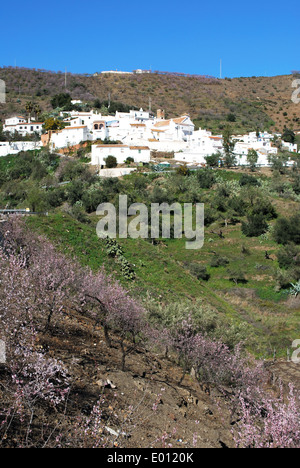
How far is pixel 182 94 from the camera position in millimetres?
93375

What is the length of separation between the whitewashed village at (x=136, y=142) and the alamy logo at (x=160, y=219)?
13363mm

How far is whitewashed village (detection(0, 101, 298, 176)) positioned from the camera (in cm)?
4872

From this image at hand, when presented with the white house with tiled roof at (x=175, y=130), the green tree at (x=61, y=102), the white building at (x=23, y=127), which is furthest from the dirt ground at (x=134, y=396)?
the green tree at (x=61, y=102)

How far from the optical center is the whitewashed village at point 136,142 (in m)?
48.7

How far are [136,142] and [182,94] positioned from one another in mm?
46888

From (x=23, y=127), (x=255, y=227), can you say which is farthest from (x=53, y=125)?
(x=255, y=227)

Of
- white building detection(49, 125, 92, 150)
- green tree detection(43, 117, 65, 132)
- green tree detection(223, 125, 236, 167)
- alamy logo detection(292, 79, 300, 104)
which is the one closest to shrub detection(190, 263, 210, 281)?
green tree detection(223, 125, 236, 167)

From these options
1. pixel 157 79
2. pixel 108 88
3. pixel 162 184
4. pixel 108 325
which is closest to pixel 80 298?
pixel 108 325

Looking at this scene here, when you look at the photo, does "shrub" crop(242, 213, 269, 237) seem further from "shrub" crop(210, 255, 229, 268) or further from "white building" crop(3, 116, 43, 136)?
"white building" crop(3, 116, 43, 136)

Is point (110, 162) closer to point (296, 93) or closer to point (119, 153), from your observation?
point (119, 153)

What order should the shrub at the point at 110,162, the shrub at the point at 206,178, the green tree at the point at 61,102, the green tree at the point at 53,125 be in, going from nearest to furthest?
the shrub at the point at 206,178, the shrub at the point at 110,162, the green tree at the point at 53,125, the green tree at the point at 61,102

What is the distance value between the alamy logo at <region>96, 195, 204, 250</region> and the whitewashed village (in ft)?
43.8

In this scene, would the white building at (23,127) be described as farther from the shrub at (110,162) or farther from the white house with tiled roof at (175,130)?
the shrub at (110,162)
